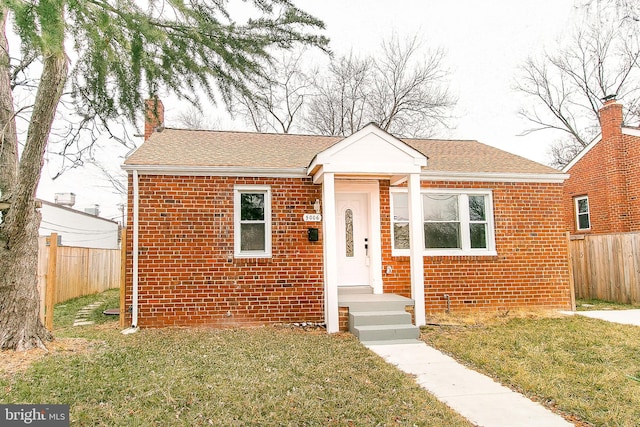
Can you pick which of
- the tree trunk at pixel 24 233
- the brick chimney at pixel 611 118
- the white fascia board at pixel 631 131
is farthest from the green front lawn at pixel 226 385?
the brick chimney at pixel 611 118

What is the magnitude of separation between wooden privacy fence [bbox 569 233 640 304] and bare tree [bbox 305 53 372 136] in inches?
575

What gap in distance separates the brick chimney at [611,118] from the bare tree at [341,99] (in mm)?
12818

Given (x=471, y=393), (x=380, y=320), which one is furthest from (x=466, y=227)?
(x=471, y=393)

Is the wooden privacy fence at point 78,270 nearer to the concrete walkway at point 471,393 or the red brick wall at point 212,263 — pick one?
the red brick wall at point 212,263

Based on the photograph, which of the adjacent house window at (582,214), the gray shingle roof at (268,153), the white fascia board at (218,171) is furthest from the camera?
the adjacent house window at (582,214)

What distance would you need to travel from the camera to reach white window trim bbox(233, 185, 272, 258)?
28.5 feet

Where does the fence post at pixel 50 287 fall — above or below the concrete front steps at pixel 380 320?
above

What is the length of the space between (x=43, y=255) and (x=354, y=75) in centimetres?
1909

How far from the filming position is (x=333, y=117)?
24969 millimetres

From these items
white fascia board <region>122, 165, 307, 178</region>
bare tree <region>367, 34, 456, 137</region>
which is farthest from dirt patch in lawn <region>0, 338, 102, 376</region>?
bare tree <region>367, 34, 456, 137</region>

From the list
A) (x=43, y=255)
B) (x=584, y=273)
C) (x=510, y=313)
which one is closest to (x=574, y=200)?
(x=584, y=273)

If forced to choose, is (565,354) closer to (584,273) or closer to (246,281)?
(246,281)

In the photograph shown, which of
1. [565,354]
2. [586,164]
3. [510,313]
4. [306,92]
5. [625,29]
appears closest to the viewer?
[625,29]

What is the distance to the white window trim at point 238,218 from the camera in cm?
868
